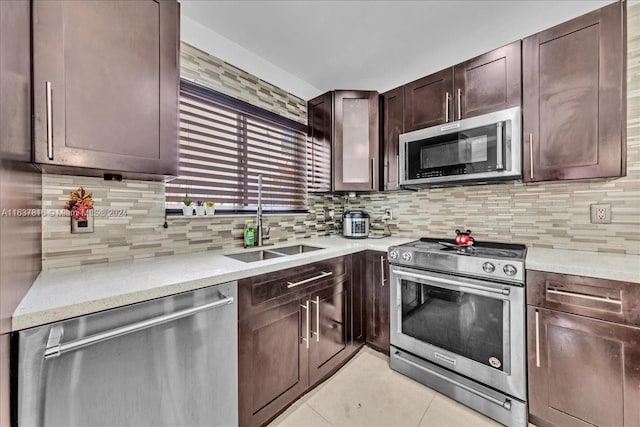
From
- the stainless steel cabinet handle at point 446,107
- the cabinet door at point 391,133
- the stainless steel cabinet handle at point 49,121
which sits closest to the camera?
the stainless steel cabinet handle at point 49,121

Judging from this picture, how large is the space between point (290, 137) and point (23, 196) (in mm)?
1837

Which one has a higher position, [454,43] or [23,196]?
[454,43]

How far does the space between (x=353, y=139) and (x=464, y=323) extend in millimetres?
1695

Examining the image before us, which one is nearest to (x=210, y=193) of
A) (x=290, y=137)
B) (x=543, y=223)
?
(x=290, y=137)

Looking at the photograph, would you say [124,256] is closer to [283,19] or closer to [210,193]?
[210,193]

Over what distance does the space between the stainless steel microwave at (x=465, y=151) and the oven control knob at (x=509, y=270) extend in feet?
2.00

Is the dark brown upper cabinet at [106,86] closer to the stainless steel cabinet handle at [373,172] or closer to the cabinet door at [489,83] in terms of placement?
the stainless steel cabinet handle at [373,172]

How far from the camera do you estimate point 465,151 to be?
5.93ft

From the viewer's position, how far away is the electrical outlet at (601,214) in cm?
160

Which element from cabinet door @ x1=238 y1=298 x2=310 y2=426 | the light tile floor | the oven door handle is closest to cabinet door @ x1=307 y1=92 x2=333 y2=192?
the oven door handle

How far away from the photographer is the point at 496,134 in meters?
1.68

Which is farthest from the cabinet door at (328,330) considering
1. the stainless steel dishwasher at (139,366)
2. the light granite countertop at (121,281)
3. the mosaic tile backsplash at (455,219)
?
the mosaic tile backsplash at (455,219)

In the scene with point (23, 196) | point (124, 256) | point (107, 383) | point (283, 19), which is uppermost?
point (283, 19)

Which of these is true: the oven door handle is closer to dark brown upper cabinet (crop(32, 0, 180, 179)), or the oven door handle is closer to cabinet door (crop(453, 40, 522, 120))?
cabinet door (crop(453, 40, 522, 120))
